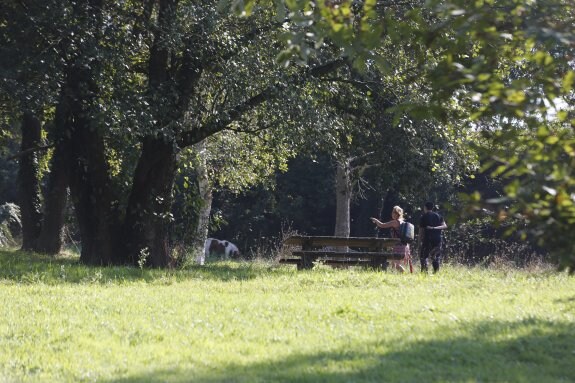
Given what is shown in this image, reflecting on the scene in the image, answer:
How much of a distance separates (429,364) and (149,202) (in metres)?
12.2

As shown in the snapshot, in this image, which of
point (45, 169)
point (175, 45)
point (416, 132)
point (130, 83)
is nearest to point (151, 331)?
point (175, 45)

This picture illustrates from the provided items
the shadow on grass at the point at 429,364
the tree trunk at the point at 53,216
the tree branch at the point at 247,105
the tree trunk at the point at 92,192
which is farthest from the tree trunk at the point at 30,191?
the shadow on grass at the point at 429,364

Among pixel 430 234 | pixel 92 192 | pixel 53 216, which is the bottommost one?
pixel 430 234

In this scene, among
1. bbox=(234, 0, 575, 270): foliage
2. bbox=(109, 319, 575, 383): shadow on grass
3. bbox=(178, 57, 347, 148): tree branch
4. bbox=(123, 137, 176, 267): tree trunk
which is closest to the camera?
bbox=(234, 0, 575, 270): foliage

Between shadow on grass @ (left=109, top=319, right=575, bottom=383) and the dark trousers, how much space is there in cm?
1028

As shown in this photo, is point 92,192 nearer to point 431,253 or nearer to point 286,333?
point 431,253

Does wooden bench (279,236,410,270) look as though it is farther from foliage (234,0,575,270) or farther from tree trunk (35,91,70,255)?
foliage (234,0,575,270)

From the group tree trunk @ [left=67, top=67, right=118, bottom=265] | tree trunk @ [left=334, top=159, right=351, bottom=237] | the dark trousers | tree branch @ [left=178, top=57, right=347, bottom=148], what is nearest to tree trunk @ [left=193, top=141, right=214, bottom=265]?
tree trunk @ [left=67, top=67, right=118, bottom=265]

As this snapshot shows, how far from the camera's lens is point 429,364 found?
8.04 m

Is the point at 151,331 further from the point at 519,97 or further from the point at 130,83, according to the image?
the point at 130,83

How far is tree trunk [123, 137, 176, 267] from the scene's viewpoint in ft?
63.2

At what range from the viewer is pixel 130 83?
61.0ft

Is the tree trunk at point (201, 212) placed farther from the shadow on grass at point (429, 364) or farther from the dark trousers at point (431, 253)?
the shadow on grass at point (429, 364)

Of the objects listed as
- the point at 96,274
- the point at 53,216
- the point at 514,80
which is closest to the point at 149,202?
the point at 96,274
